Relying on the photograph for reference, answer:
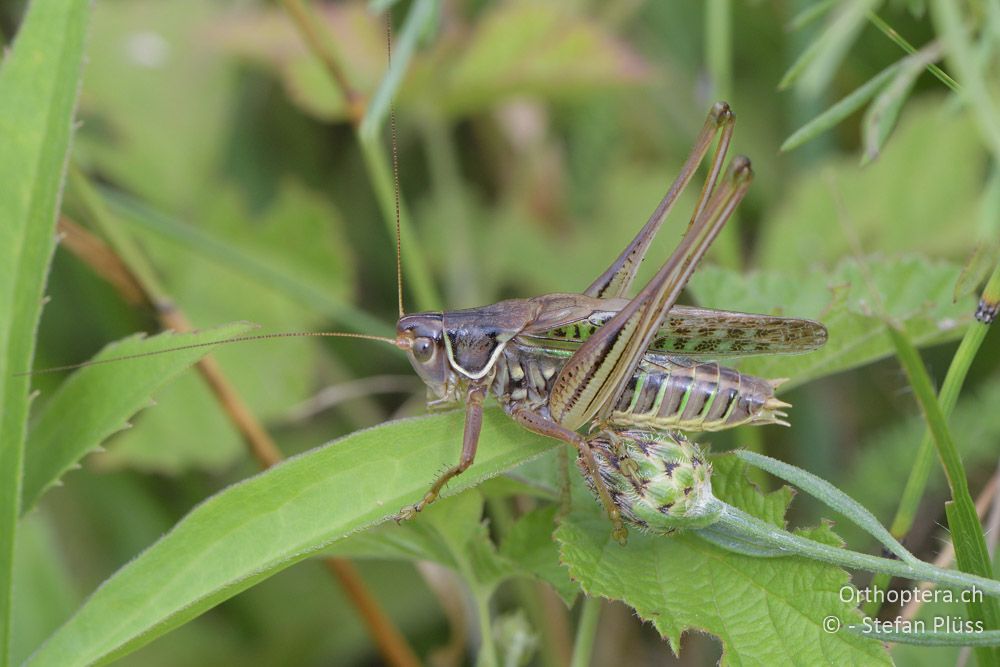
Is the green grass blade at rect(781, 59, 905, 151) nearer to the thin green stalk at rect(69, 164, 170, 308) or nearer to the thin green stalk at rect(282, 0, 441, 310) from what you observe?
the thin green stalk at rect(282, 0, 441, 310)

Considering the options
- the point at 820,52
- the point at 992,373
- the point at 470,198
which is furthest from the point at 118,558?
the point at 992,373

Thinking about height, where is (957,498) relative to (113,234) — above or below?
below

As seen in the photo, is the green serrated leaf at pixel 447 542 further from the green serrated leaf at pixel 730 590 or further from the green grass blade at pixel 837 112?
the green grass blade at pixel 837 112

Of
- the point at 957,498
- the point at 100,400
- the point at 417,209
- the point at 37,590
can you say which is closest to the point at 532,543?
the point at 957,498

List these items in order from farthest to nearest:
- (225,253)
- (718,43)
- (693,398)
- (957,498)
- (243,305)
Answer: (243,305), (225,253), (718,43), (693,398), (957,498)

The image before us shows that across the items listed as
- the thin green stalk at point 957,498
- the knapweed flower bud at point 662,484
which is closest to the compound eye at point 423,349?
the knapweed flower bud at point 662,484

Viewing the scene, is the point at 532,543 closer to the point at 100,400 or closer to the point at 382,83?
the point at 100,400
